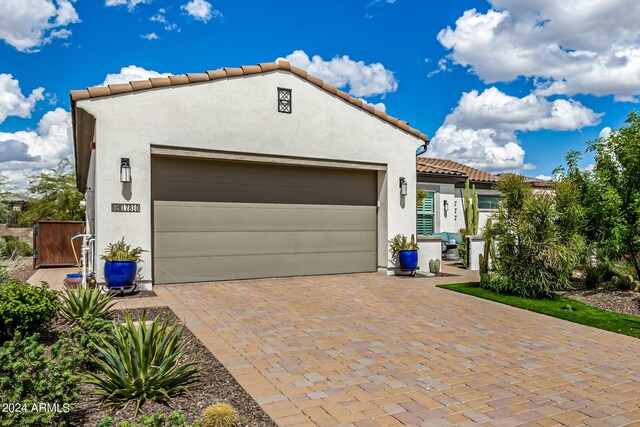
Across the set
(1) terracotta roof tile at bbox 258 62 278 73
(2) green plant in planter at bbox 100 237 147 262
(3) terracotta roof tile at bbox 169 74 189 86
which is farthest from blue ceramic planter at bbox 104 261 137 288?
(1) terracotta roof tile at bbox 258 62 278 73

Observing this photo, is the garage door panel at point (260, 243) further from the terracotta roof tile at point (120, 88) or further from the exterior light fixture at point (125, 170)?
the terracotta roof tile at point (120, 88)

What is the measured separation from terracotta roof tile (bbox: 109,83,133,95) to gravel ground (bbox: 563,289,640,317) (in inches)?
416

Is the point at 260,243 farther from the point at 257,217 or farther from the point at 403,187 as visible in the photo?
the point at 403,187

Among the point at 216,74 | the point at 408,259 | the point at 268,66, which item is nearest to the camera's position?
the point at 216,74

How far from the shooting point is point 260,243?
10852 millimetres

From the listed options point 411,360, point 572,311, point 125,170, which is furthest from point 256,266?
point 572,311

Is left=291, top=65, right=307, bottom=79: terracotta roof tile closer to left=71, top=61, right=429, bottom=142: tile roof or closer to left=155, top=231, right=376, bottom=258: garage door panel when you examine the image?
left=71, top=61, right=429, bottom=142: tile roof

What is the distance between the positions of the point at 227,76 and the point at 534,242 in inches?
305

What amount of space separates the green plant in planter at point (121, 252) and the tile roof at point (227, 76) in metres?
2.98

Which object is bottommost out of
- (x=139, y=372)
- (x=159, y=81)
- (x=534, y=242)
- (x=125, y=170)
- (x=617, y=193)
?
(x=139, y=372)

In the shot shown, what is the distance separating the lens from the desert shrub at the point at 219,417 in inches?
129

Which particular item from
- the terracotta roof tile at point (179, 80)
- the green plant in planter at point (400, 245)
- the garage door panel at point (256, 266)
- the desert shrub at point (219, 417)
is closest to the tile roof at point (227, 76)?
the terracotta roof tile at point (179, 80)

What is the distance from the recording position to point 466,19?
1431cm

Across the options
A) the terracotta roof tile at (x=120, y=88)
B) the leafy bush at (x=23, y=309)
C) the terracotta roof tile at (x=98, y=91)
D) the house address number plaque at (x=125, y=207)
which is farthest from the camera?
the house address number plaque at (x=125, y=207)
